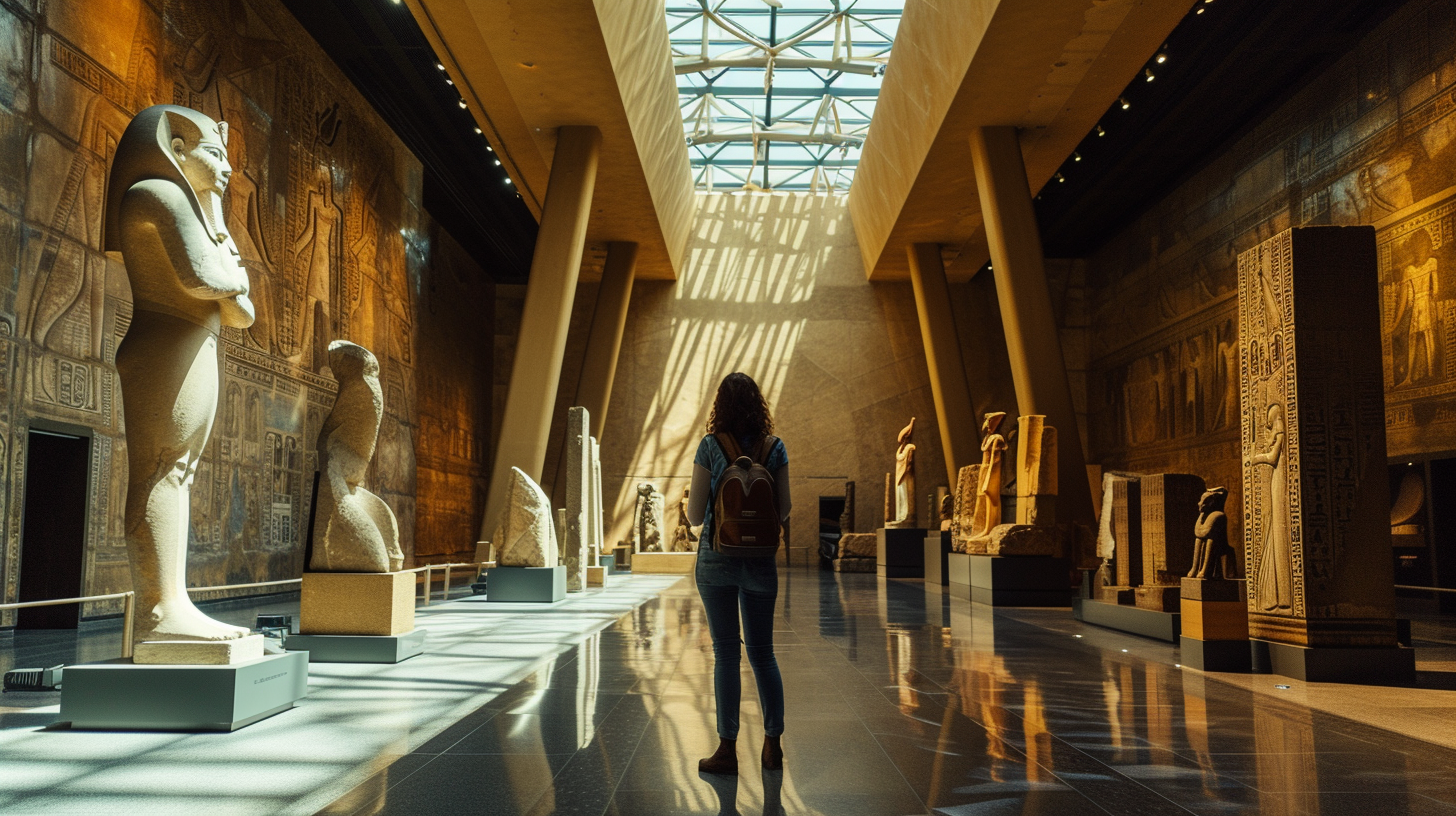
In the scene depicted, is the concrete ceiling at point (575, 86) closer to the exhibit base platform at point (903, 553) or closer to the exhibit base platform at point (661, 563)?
the exhibit base platform at point (661, 563)

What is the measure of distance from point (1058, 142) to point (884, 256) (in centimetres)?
857

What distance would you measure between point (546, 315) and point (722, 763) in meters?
16.3

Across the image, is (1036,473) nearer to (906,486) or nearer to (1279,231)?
(1279,231)

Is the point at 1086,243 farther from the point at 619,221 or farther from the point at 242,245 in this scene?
the point at 242,245

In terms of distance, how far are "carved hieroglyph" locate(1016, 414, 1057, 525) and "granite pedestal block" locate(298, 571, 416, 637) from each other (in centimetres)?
1059

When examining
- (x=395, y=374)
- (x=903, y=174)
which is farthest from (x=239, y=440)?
(x=903, y=174)

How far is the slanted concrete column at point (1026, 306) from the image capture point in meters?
Result: 18.6

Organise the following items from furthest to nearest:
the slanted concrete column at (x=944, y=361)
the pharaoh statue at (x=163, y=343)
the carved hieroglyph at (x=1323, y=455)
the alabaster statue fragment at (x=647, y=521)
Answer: the slanted concrete column at (x=944, y=361)
the alabaster statue fragment at (x=647, y=521)
the carved hieroglyph at (x=1323, y=455)
the pharaoh statue at (x=163, y=343)

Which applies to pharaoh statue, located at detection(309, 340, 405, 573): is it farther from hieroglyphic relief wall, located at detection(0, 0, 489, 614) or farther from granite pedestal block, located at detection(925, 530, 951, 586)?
granite pedestal block, located at detection(925, 530, 951, 586)

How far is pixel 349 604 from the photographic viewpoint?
795cm

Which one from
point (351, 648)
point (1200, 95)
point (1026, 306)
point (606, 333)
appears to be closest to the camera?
point (351, 648)

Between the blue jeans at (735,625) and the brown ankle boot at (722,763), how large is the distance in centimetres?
7

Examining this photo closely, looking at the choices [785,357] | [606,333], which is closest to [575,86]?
[606,333]

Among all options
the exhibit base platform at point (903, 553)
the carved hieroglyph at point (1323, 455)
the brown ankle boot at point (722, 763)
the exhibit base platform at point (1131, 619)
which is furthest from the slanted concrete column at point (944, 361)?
the brown ankle boot at point (722, 763)
